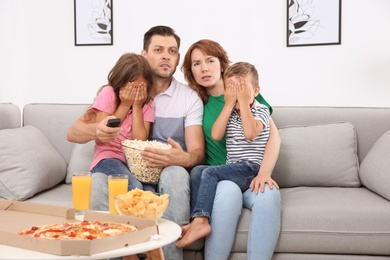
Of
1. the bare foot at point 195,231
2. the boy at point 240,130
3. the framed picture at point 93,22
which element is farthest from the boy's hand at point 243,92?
the framed picture at point 93,22

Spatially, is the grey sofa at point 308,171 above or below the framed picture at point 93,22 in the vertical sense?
below

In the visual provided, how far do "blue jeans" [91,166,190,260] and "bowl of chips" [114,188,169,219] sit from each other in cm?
48

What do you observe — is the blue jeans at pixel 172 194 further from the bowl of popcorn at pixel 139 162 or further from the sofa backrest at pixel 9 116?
the sofa backrest at pixel 9 116

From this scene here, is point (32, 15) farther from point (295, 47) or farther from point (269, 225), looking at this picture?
point (269, 225)

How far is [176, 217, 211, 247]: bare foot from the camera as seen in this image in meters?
2.26

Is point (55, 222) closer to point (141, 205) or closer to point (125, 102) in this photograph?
point (141, 205)

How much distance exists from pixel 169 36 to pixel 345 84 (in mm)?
1355

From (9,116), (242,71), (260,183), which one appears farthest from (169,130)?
(9,116)

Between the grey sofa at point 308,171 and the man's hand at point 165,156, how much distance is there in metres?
0.37

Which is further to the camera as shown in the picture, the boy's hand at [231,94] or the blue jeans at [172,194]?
the boy's hand at [231,94]

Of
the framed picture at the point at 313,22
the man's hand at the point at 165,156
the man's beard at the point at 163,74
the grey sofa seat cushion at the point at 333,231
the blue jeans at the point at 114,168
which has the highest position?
the framed picture at the point at 313,22

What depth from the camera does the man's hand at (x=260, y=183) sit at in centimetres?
240

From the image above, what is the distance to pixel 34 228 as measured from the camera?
5.45ft

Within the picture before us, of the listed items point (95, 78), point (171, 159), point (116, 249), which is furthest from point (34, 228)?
point (95, 78)
